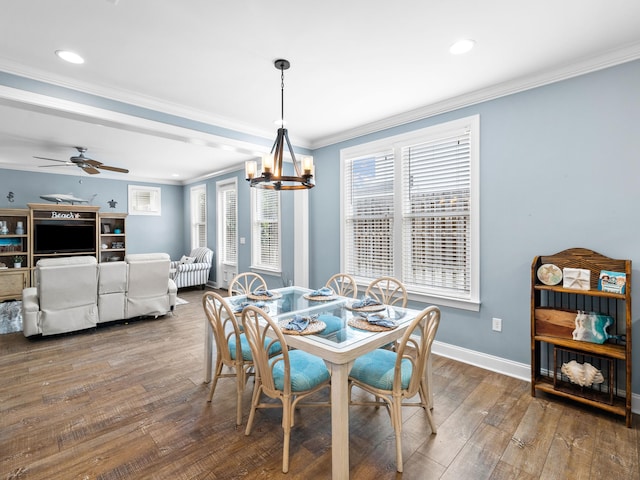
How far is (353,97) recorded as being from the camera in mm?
3221

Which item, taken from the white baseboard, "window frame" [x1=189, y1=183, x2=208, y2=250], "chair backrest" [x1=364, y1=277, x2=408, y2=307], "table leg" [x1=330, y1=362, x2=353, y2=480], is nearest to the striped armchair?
"window frame" [x1=189, y1=183, x2=208, y2=250]

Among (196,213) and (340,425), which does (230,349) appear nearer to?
(340,425)

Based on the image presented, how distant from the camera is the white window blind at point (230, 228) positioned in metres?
6.80

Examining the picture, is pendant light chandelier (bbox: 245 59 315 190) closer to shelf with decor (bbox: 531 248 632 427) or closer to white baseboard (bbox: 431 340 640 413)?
shelf with decor (bbox: 531 248 632 427)

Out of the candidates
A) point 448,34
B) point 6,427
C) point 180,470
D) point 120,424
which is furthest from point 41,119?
point 448,34

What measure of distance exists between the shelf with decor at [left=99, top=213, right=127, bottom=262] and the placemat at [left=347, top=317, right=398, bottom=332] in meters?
7.38

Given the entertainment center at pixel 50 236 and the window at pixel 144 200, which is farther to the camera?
the window at pixel 144 200

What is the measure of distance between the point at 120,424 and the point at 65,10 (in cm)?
272

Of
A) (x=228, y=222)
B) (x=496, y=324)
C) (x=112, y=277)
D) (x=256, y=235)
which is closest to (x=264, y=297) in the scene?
(x=496, y=324)

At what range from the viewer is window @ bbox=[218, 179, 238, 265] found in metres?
6.79

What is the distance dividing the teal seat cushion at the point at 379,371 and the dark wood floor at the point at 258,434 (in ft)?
1.42

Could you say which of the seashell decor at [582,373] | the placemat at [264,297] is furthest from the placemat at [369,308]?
the seashell decor at [582,373]

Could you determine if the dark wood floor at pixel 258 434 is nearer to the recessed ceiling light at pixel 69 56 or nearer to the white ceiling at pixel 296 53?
the white ceiling at pixel 296 53

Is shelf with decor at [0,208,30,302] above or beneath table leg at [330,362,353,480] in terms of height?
above
